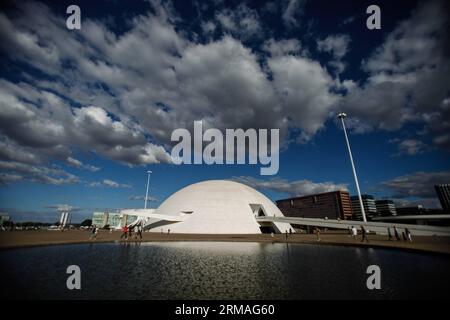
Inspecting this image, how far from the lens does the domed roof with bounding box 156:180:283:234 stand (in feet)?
160

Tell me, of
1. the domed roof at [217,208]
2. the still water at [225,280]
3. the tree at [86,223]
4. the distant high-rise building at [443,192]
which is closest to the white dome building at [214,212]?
the domed roof at [217,208]

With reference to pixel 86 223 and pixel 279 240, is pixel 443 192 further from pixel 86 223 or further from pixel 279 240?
pixel 86 223

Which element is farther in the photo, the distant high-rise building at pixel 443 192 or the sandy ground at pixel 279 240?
the distant high-rise building at pixel 443 192

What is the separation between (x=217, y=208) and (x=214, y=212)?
1.40 meters

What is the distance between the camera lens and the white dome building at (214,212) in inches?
1924

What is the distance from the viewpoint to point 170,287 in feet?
31.3

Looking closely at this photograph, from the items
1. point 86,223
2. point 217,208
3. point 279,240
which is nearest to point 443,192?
point 217,208

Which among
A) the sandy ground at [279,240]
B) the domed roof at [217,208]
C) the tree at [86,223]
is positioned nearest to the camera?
the sandy ground at [279,240]

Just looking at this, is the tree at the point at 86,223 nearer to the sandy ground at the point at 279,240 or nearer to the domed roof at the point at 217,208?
the domed roof at the point at 217,208

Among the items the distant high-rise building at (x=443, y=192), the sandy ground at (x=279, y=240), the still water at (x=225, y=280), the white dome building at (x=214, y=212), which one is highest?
the distant high-rise building at (x=443, y=192)

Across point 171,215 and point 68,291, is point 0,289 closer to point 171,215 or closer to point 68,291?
point 68,291
